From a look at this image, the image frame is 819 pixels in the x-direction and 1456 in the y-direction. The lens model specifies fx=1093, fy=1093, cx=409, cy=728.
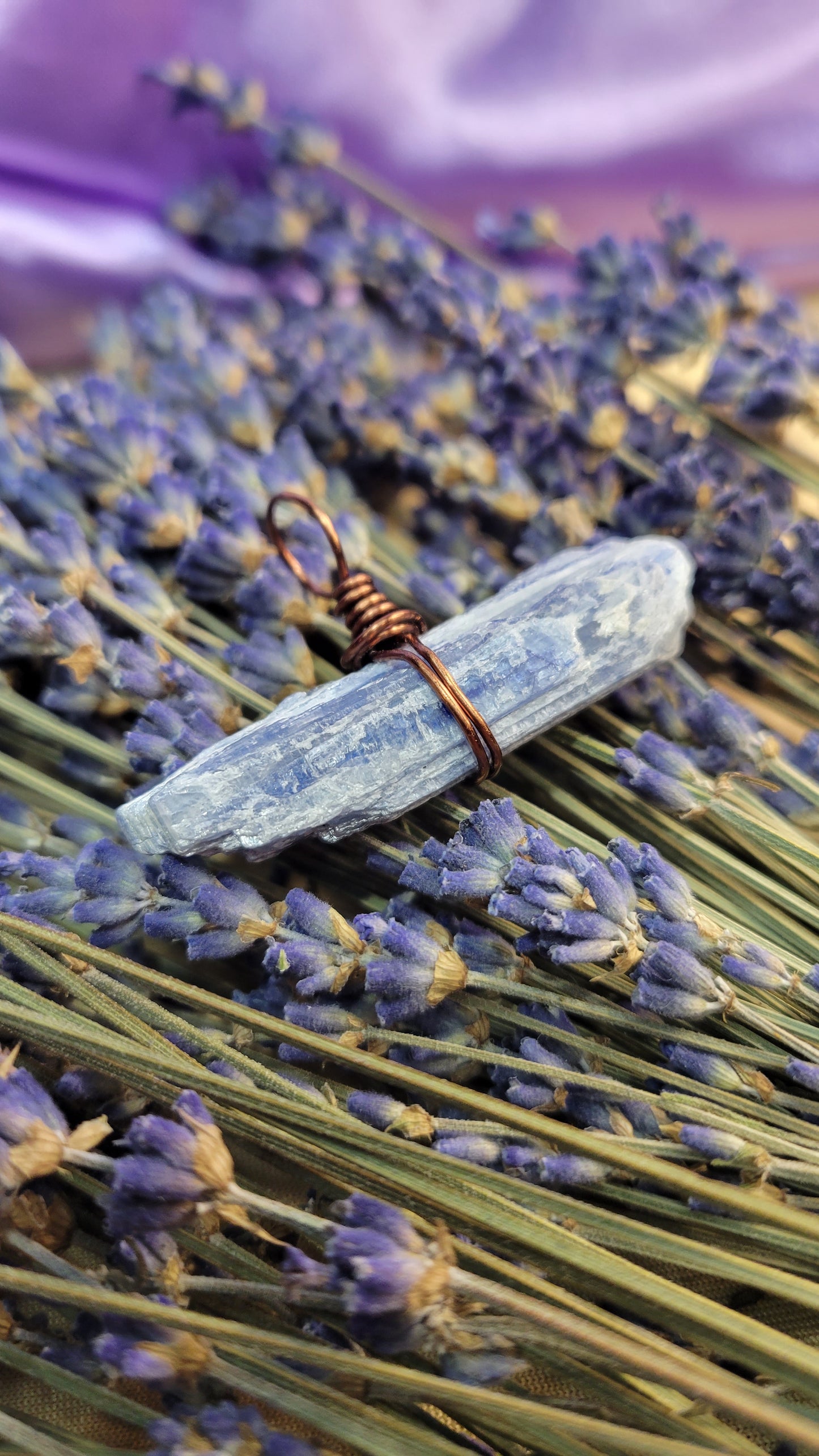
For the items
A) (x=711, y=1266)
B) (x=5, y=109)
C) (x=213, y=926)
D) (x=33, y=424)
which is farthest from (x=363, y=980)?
(x=5, y=109)

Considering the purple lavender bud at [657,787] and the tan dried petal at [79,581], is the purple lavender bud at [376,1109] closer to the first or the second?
the purple lavender bud at [657,787]

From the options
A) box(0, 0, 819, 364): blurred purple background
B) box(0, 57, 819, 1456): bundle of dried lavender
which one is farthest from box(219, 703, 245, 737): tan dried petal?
box(0, 0, 819, 364): blurred purple background

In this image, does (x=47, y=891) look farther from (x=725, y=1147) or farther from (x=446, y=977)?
(x=725, y=1147)

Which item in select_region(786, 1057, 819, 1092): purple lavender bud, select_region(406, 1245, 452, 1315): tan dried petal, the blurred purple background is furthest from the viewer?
the blurred purple background

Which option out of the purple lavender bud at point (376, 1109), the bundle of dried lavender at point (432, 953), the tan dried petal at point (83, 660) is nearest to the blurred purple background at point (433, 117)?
the bundle of dried lavender at point (432, 953)

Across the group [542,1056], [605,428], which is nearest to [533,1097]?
[542,1056]

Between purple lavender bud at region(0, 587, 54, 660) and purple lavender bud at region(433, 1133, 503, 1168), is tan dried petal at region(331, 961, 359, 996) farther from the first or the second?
purple lavender bud at region(0, 587, 54, 660)

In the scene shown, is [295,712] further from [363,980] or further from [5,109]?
[5,109]
